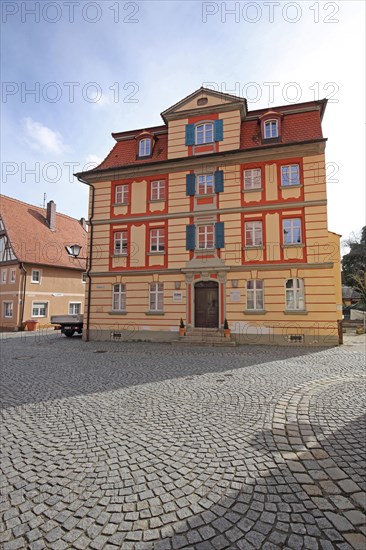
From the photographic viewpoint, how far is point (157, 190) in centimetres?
1741

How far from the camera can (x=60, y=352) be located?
519 inches

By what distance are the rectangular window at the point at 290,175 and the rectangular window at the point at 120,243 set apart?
941 centimetres

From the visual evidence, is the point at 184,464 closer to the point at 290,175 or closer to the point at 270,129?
the point at 290,175

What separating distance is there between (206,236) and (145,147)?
7141 mm

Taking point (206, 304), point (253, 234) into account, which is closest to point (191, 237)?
point (253, 234)

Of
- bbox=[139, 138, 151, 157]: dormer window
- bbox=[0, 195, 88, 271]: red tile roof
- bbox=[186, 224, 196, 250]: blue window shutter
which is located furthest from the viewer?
bbox=[0, 195, 88, 271]: red tile roof

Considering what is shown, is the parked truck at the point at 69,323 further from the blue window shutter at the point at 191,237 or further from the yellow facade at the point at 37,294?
the blue window shutter at the point at 191,237

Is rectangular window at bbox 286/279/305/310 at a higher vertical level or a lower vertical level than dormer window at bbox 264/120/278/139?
lower

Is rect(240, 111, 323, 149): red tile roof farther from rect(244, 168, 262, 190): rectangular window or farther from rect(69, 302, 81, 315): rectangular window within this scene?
rect(69, 302, 81, 315): rectangular window

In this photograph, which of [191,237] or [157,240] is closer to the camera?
[191,237]

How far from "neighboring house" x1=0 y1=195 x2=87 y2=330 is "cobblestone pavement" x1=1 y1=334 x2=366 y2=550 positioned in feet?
67.5

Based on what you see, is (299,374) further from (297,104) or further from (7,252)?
(7,252)

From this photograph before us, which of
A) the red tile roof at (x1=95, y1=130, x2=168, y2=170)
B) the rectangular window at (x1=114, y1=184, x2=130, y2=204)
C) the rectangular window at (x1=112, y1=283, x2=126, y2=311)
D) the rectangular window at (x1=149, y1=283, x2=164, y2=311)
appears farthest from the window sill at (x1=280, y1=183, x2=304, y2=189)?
the rectangular window at (x1=112, y1=283, x2=126, y2=311)

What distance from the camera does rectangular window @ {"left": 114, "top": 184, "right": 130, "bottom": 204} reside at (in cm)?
1797
